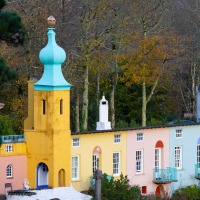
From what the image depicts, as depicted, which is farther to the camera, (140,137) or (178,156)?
(178,156)

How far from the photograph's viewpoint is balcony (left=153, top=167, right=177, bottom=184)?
5588cm

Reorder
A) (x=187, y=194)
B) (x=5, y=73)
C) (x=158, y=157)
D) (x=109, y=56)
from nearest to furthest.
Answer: (x=5, y=73)
(x=187, y=194)
(x=158, y=157)
(x=109, y=56)

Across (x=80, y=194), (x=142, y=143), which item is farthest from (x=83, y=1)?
(x=80, y=194)

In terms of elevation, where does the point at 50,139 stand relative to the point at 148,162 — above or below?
above

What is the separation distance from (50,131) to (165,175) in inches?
276

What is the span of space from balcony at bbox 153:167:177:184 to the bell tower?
5.40 metres

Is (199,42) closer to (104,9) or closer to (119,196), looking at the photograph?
(104,9)

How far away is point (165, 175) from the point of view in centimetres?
5622

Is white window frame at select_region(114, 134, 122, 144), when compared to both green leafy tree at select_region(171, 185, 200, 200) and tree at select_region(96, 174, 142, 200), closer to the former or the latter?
tree at select_region(96, 174, 142, 200)

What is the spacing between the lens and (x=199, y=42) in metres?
78.1

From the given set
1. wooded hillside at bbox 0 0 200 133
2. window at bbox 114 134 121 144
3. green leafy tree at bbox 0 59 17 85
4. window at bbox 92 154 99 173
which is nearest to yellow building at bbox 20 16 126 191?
window at bbox 92 154 99 173

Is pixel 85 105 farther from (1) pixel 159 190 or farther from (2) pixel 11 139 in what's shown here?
(2) pixel 11 139

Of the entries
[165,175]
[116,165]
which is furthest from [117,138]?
[165,175]

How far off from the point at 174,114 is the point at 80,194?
26976mm
